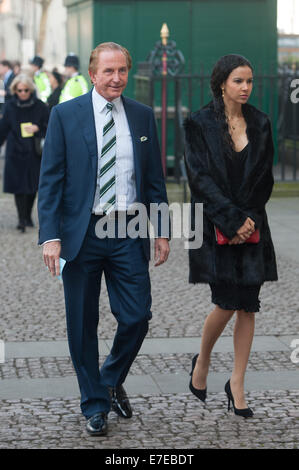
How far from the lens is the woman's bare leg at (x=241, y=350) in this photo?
16.9 feet

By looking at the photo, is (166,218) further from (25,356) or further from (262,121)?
(25,356)

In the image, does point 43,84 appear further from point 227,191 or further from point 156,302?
point 227,191

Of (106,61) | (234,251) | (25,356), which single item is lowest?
(25,356)

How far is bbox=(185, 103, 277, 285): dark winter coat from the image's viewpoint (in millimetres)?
5023

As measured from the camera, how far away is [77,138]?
4871 millimetres

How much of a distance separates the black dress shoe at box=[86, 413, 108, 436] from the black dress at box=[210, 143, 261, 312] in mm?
786

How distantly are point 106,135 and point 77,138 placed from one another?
14 cm

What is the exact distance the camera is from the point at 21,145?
11586 mm

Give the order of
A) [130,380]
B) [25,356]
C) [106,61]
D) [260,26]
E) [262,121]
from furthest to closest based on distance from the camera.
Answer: [260,26], [25,356], [130,380], [262,121], [106,61]

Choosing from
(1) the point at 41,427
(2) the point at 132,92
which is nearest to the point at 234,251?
(1) the point at 41,427

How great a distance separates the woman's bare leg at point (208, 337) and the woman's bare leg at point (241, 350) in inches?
2.6

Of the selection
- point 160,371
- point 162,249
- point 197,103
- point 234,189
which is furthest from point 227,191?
point 197,103

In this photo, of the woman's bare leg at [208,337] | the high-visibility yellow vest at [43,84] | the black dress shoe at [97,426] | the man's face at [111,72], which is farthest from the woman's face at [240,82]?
the high-visibility yellow vest at [43,84]

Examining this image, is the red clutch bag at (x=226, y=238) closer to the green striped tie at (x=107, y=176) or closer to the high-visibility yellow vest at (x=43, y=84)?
the green striped tie at (x=107, y=176)
